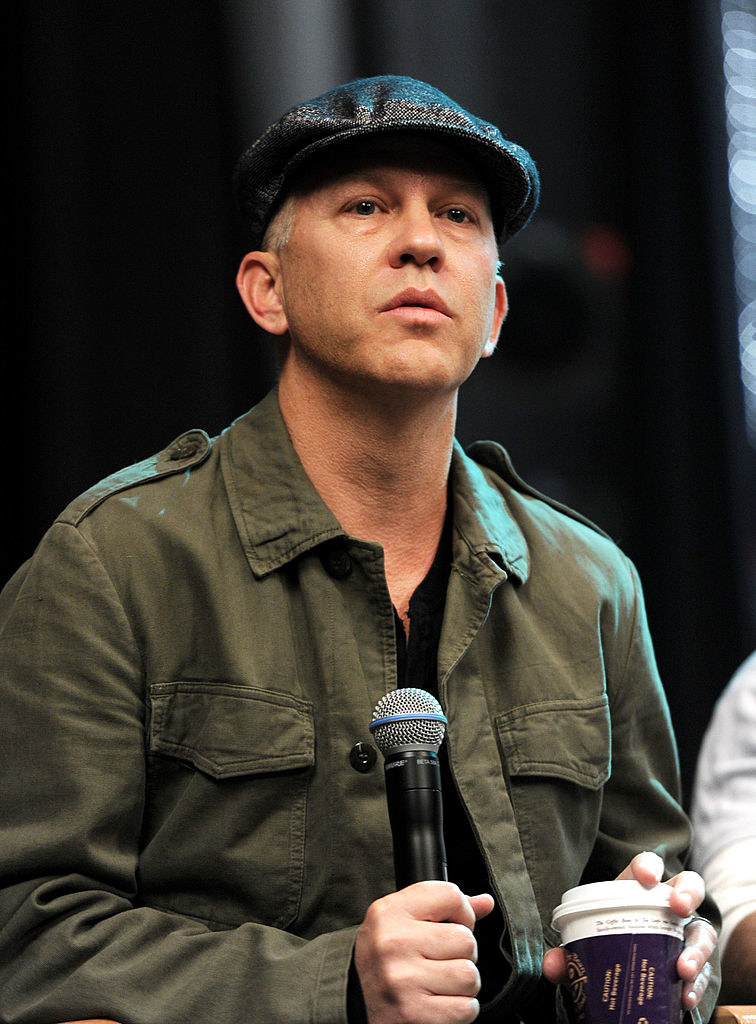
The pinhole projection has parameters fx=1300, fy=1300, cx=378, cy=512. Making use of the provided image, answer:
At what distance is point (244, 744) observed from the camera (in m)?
1.71

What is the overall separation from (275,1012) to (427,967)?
222 mm

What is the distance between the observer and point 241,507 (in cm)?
189

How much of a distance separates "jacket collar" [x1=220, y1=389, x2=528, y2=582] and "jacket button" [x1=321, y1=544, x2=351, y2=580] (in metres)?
0.03

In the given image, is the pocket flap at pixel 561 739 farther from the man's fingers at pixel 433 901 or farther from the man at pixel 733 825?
the man's fingers at pixel 433 901

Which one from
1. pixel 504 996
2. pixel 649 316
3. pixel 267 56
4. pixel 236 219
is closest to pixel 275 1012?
pixel 504 996

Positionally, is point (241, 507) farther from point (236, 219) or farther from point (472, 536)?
point (236, 219)

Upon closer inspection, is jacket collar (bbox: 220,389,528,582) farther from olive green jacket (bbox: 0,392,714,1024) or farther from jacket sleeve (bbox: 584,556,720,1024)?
jacket sleeve (bbox: 584,556,720,1024)

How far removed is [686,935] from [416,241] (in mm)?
991

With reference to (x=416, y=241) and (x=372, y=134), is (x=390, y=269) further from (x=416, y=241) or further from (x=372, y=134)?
(x=372, y=134)

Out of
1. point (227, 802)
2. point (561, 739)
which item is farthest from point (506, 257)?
point (227, 802)

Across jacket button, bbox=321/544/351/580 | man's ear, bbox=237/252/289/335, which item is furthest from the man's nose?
jacket button, bbox=321/544/351/580

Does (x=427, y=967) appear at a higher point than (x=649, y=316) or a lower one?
lower

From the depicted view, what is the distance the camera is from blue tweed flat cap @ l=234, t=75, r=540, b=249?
187 centimetres

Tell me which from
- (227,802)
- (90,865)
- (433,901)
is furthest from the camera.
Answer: (227,802)
